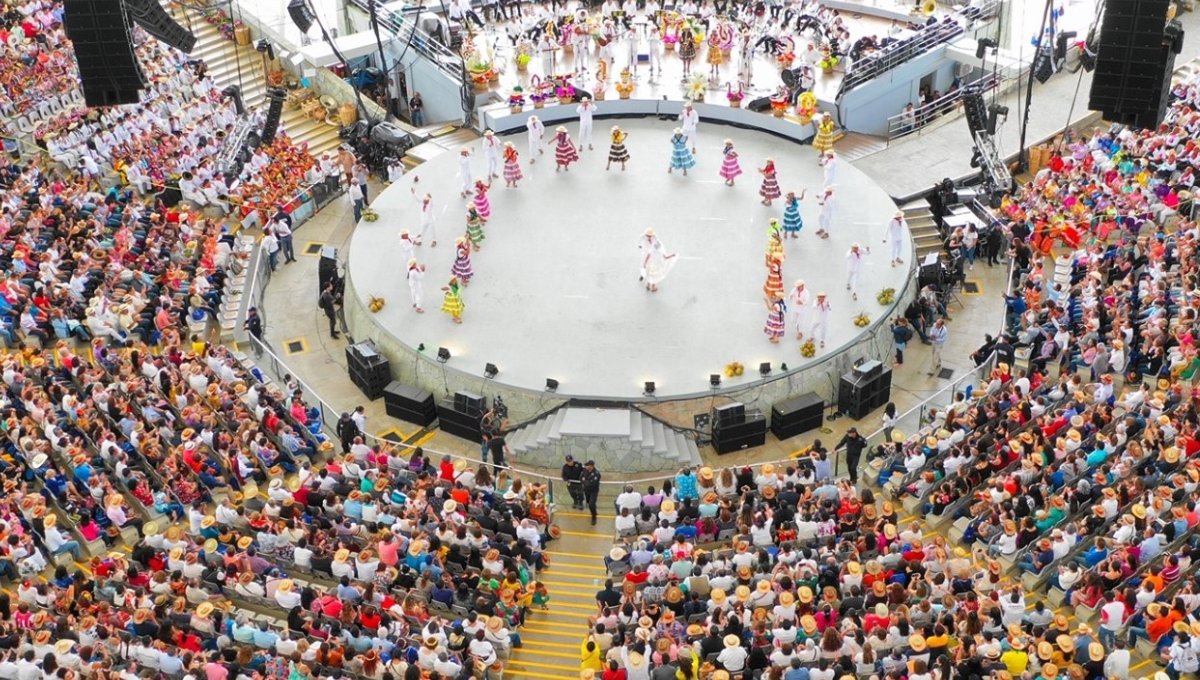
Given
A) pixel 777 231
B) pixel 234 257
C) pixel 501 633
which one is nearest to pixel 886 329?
pixel 777 231

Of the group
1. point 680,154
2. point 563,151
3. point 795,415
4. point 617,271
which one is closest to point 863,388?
point 795,415

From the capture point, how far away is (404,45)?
155 ft

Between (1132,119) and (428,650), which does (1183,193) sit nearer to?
(1132,119)

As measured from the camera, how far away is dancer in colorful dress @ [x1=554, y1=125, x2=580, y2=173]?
40219 mm

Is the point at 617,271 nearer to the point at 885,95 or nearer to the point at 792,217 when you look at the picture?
the point at 792,217

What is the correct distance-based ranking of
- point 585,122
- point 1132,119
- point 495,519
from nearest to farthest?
1. point 495,519
2. point 1132,119
3. point 585,122

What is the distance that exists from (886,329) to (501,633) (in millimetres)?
14678

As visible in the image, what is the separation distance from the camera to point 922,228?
39000mm

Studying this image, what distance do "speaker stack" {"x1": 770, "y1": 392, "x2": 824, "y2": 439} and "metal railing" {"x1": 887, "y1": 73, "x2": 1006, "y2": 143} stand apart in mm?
16029

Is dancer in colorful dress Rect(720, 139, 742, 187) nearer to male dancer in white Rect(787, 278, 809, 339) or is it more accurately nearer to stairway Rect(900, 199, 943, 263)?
stairway Rect(900, 199, 943, 263)

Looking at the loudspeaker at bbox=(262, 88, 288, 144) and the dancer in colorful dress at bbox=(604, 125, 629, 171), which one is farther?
the loudspeaker at bbox=(262, 88, 288, 144)

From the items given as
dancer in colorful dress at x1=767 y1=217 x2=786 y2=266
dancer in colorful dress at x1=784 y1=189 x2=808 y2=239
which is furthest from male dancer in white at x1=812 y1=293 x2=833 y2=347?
dancer in colorful dress at x1=784 y1=189 x2=808 y2=239

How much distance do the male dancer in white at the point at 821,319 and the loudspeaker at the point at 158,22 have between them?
1969cm

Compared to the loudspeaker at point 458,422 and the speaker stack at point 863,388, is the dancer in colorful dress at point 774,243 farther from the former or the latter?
the loudspeaker at point 458,422
